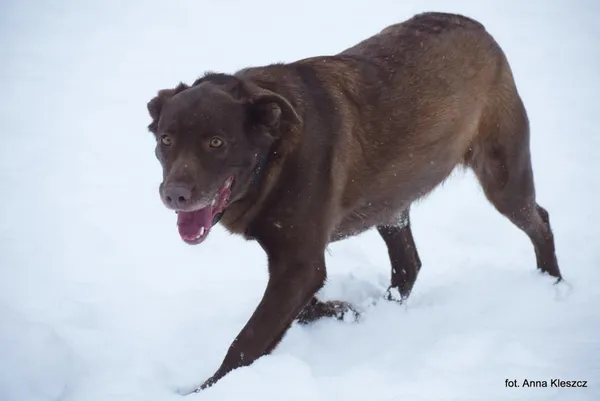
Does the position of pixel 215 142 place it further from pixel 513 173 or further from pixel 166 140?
pixel 513 173

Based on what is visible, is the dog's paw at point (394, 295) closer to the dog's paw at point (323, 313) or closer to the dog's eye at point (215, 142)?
the dog's paw at point (323, 313)

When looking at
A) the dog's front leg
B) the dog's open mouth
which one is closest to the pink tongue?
the dog's open mouth

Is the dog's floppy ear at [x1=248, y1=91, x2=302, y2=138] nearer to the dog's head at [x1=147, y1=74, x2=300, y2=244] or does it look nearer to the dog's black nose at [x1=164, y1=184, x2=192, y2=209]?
the dog's head at [x1=147, y1=74, x2=300, y2=244]

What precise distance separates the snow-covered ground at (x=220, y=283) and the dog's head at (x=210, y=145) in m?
0.86

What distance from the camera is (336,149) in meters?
3.81

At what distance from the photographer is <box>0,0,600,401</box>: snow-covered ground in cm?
330

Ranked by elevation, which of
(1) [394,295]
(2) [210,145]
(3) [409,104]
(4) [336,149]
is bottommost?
(2) [210,145]

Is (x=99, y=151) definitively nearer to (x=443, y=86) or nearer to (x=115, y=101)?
(x=115, y=101)

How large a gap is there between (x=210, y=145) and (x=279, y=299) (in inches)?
36.6

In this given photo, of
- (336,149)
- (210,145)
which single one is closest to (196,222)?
(210,145)

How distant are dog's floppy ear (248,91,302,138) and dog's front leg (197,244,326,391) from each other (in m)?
0.68

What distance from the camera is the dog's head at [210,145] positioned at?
10.5 ft

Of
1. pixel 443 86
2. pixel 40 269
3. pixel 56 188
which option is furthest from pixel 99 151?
pixel 443 86

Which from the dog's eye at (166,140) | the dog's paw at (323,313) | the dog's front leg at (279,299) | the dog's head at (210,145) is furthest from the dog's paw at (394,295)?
the dog's eye at (166,140)
